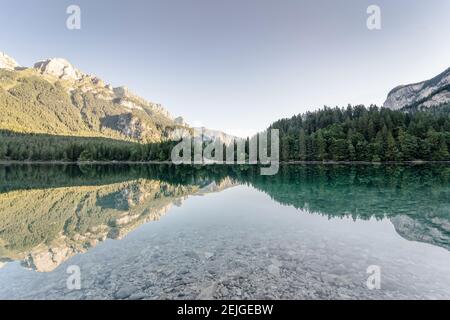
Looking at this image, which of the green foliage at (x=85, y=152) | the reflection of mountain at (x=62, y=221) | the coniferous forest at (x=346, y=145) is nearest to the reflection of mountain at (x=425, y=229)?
the reflection of mountain at (x=62, y=221)

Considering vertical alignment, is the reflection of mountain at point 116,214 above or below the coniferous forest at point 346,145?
below

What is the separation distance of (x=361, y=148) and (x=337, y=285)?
110m

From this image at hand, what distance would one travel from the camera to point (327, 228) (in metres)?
18.9

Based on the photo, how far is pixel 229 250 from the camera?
1485cm

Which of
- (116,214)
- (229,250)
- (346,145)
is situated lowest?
(229,250)

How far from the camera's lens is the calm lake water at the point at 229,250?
402 inches

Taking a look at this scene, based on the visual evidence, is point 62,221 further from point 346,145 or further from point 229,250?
point 346,145

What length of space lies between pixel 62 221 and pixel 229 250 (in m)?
15.9

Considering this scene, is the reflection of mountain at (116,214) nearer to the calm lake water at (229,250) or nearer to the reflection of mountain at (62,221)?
the reflection of mountain at (62,221)

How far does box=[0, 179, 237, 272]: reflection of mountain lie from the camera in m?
15.2

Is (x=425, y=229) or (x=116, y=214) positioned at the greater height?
(x=425, y=229)

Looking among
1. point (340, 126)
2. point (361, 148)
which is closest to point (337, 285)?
point (361, 148)

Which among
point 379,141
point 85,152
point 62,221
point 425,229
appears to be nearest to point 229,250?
point 425,229

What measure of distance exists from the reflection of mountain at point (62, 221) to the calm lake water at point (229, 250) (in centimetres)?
10
